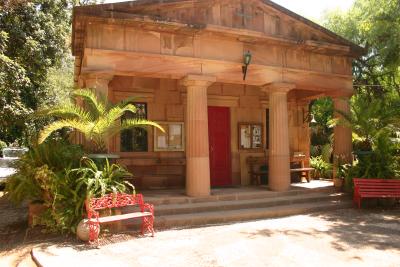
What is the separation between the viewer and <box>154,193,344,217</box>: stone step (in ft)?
29.3

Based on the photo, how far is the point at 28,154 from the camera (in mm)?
8195

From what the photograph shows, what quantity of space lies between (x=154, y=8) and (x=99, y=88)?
99.3 inches

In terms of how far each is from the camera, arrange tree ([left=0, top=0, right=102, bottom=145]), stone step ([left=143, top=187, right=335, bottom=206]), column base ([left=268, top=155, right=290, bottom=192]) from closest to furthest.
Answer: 1. stone step ([left=143, top=187, right=335, bottom=206])
2. column base ([left=268, top=155, right=290, bottom=192])
3. tree ([left=0, top=0, right=102, bottom=145])

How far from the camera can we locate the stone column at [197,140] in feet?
32.3

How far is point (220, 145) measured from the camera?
1279 centimetres

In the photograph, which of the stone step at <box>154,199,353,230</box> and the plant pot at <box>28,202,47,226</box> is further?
the stone step at <box>154,199,353,230</box>

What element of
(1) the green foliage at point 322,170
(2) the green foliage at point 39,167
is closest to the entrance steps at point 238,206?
(2) the green foliage at point 39,167

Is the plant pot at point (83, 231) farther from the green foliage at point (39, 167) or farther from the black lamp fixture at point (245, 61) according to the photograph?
the black lamp fixture at point (245, 61)

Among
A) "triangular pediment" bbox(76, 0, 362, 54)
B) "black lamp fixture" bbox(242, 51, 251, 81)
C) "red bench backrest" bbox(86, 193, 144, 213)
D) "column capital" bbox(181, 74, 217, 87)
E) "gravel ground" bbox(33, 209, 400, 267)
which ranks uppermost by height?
"triangular pediment" bbox(76, 0, 362, 54)

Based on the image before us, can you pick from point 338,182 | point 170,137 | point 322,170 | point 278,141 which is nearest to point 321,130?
point 322,170

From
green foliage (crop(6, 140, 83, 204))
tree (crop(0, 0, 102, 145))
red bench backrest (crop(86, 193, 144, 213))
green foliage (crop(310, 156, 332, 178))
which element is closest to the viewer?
red bench backrest (crop(86, 193, 144, 213))

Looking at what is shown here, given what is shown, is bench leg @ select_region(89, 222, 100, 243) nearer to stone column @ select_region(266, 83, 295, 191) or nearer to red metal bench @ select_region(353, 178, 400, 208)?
stone column @ select_region(266, 83, 295, 191)

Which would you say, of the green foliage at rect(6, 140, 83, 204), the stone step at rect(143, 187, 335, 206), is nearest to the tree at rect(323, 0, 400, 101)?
the stone step at rect(143, 187, 335, 206)

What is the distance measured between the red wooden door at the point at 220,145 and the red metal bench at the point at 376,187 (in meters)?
4.11
